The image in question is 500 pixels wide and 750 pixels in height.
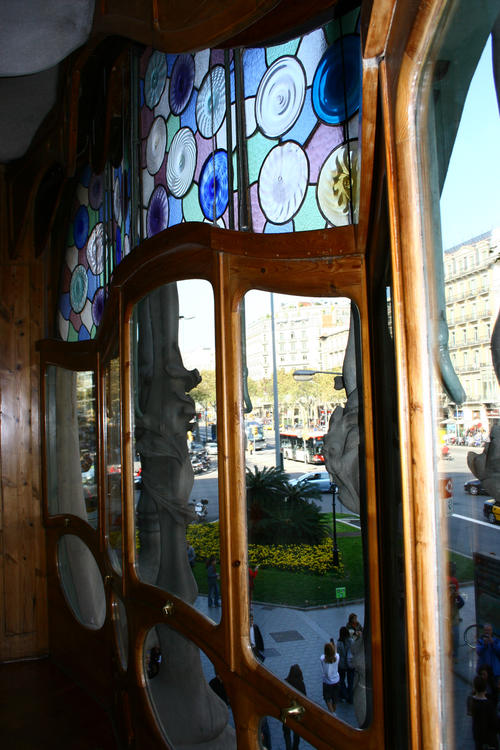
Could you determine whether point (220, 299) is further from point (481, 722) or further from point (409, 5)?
point (481, 722)

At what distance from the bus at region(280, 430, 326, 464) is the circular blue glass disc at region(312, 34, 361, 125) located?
2.62 ft

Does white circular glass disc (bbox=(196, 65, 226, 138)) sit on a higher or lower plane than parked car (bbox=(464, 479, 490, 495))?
higher

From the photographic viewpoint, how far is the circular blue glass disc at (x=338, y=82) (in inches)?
59.9

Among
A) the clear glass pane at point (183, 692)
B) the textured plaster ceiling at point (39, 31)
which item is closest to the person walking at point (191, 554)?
the clear glass pane at point (183, 692)

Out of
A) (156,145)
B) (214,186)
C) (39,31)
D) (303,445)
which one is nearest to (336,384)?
(303,445)

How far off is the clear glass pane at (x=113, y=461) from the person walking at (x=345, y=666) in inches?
64.3

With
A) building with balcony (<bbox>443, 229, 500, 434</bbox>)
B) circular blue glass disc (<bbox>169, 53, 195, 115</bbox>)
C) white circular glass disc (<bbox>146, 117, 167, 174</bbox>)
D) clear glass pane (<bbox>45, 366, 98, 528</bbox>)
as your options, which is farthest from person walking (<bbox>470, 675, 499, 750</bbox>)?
clear glass pane (<bbox>45, 366, 98, 528</bbox>)

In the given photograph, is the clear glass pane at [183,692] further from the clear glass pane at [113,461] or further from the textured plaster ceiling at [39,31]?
the textured plaster ceiling at [39,31]

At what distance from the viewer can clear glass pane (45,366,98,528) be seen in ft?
11.7

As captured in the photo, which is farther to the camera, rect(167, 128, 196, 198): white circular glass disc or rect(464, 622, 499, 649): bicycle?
rect(167, 128, 196, 198): white circular glass disc

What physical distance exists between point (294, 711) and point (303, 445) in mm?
670

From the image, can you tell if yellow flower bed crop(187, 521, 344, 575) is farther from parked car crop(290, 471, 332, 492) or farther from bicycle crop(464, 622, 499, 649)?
bicycle crop(464, 622, 499, 649)

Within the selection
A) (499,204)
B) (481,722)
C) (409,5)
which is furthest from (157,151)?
(481,722)

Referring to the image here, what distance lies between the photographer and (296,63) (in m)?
1.75
